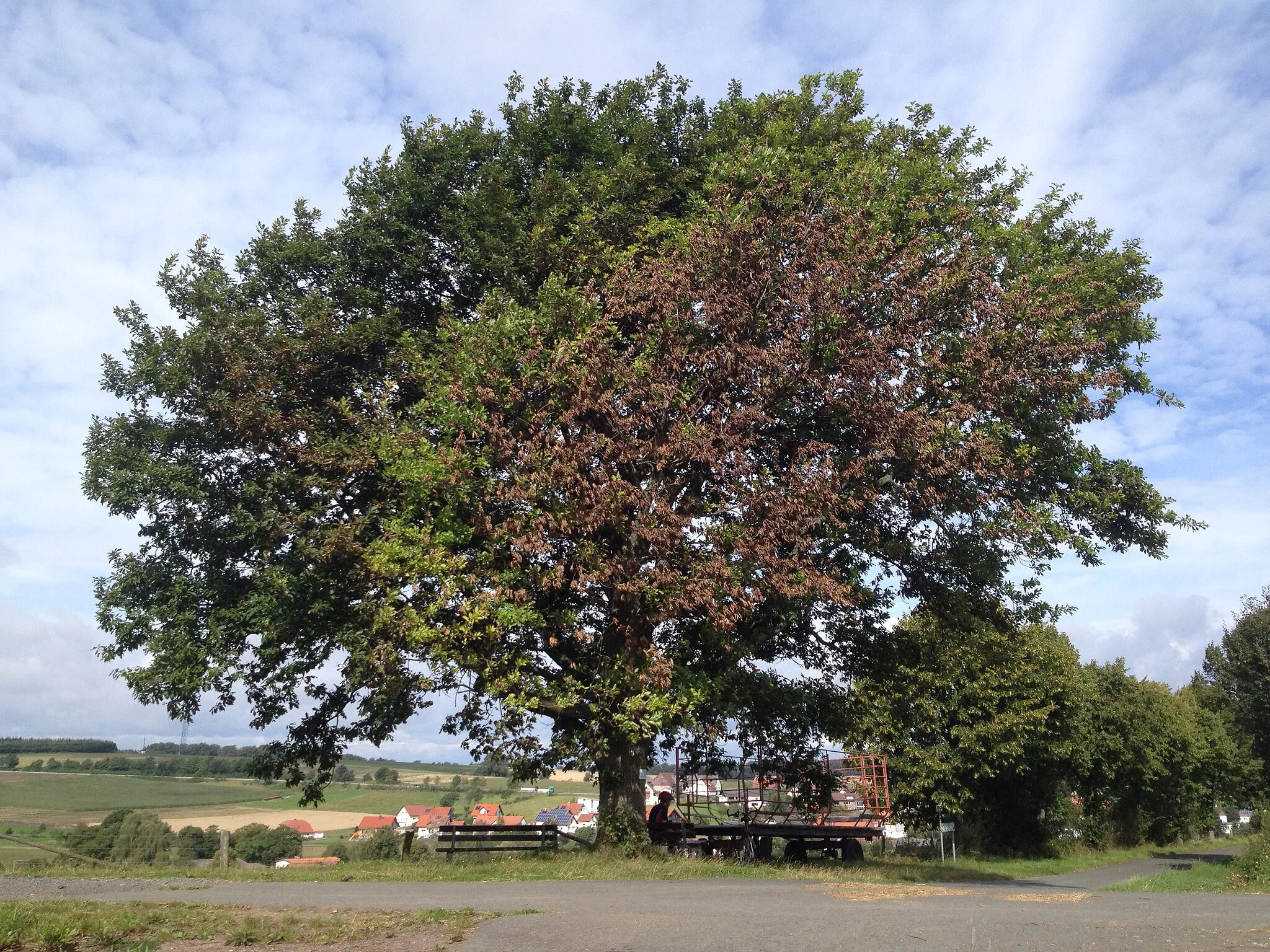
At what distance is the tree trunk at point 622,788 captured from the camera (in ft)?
58.0

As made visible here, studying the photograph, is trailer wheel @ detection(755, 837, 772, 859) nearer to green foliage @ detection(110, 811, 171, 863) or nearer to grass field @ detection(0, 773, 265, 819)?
green foliage @ detection(110, 811, 171, 863)

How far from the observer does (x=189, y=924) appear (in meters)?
8.16

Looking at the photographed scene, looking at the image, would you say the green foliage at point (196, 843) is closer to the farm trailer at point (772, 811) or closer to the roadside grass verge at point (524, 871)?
the roadside grass verge at point (524, 871)

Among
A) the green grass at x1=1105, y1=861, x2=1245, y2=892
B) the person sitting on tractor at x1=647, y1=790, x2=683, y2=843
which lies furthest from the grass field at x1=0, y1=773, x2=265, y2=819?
the green grass at x1=1105, y1=861, x2=1245, y2=892

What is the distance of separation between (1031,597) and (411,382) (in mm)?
13887

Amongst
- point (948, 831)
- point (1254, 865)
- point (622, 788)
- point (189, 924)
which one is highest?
A: point (622, 788)

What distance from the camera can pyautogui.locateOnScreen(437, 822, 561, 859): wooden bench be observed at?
1911 centimetres

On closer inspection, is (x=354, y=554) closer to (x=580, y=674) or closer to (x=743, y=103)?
(x=580, y=674)

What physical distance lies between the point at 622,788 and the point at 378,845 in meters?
9.95

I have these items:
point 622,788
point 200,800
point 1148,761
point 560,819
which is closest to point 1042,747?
point 1148,761

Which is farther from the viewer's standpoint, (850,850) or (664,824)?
(850,850)

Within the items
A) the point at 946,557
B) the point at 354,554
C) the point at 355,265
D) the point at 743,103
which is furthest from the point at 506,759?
the point at 743,103

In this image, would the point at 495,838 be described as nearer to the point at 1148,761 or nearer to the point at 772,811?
the point at 772,811

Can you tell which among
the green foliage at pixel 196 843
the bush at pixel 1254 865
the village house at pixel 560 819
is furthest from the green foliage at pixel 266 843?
the bush at pixel 1254 865
